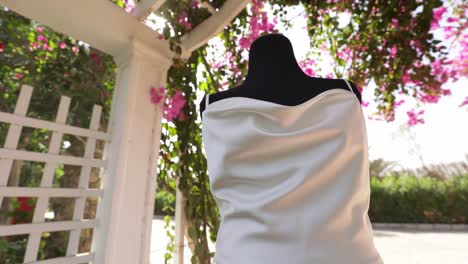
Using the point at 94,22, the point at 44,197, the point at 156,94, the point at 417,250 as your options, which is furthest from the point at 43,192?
the point at 417,250

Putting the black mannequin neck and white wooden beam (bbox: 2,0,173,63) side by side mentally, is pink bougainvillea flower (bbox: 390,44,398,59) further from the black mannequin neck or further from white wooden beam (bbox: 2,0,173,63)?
white wooden beam (bbox: 2,0,173,63)

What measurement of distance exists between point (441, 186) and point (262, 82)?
8.27 meters

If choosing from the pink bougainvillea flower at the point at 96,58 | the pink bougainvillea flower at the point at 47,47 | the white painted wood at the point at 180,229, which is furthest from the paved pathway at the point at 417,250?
the pink bougainvillea flower at the point at 47,47

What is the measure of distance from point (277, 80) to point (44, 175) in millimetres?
1129

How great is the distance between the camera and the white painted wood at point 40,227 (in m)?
1.01

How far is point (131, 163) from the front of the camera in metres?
1.30

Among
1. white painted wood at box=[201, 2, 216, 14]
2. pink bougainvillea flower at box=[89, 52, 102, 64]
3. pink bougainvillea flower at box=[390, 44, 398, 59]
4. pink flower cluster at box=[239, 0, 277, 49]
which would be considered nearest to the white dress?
white painted wood at box=[201, 2, 216, 14]

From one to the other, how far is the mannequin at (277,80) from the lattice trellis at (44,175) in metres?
0.82

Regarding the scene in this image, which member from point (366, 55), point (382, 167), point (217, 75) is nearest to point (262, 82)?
point (217, 75)

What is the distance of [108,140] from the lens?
4.48ft

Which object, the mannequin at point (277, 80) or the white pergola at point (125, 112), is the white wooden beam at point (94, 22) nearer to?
the white pergola at point (125, 112)

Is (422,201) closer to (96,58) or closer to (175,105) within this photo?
(175,105)

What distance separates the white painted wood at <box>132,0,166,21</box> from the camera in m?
1.30

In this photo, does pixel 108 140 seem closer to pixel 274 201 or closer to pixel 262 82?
pixel 262 82
